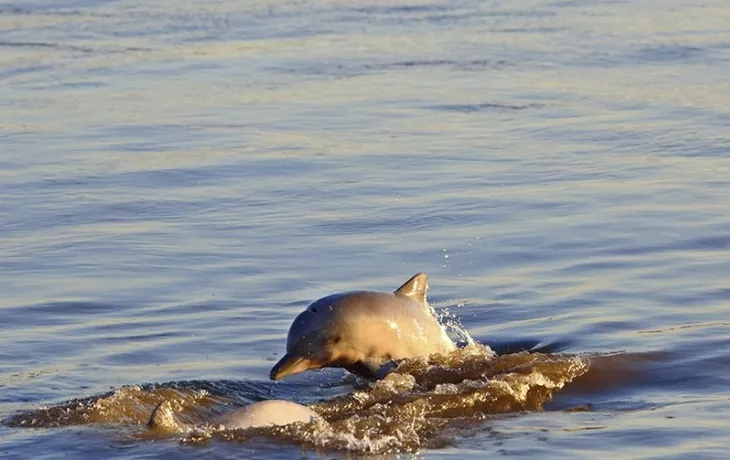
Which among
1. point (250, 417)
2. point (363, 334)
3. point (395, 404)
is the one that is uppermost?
point (363, 334)

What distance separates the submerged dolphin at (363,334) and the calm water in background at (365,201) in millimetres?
264

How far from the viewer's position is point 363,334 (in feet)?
31.8

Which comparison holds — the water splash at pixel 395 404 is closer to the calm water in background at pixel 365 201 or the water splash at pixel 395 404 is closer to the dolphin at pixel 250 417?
the dolphin at pixel 250 417

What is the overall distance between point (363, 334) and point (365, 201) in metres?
4.13

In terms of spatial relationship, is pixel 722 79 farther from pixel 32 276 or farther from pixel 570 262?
pixel 32 276

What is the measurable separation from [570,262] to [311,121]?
5358 mm

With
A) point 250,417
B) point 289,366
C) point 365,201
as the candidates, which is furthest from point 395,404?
point 365,201

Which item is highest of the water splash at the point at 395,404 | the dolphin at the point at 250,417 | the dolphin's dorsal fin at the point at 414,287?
the dolphin's dorsal fin at the point at 414,287

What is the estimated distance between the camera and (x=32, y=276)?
1180 cm

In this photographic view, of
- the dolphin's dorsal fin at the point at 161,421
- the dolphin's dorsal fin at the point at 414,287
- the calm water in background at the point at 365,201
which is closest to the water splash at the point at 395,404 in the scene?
the dolphin's dorsal fin at the point at 161,421

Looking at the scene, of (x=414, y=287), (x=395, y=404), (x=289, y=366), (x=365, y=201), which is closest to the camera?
(x=395, y=404)

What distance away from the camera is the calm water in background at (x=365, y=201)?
9.70 m

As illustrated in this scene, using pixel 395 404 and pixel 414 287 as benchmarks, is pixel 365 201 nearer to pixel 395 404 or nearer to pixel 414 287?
pixel 414 287

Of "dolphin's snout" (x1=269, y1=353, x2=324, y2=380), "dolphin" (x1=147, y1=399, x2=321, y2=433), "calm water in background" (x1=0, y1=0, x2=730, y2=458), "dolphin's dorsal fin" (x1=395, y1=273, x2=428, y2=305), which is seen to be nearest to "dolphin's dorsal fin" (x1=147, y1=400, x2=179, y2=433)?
"dolphin" (x1=147, y1=399, x2=321, y2=433)
